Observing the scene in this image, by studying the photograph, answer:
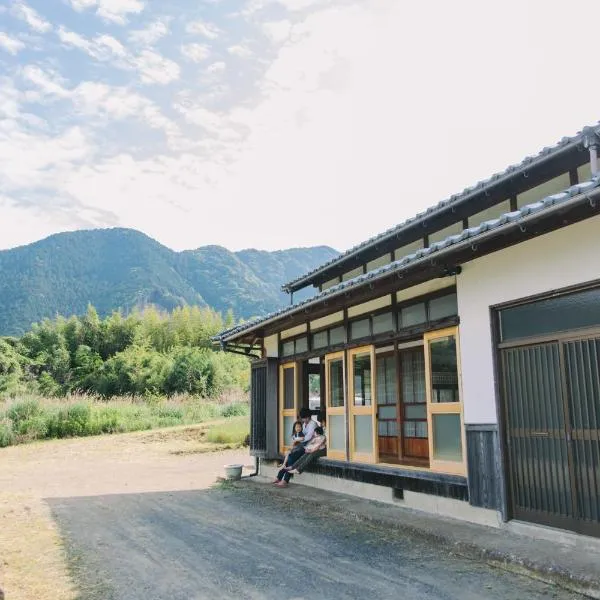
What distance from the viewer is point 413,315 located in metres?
7.40

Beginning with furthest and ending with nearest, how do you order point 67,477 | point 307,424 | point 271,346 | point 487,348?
1. point 67,477
2. point 271,346
3. point 307,424
4. point 487,348

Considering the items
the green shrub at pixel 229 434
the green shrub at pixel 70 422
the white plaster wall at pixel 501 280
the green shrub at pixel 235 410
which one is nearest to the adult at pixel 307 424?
the white plaster wall at pixel 501 280

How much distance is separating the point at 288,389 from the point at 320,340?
1.64 meters

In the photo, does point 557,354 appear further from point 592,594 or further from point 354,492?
point 354,492

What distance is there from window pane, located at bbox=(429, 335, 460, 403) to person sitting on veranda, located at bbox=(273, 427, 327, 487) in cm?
296

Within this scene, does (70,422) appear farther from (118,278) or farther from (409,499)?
(118,278)

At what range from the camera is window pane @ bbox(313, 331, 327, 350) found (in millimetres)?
9546

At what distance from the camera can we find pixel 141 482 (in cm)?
1138

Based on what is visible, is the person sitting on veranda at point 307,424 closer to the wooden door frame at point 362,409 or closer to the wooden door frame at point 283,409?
the wooden door frame at point 283,409

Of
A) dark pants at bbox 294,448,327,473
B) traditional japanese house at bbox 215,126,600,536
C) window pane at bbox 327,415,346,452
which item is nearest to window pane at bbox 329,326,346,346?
traditional japanese house at bbox 215,126,600,536

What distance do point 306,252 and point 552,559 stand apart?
17769cm

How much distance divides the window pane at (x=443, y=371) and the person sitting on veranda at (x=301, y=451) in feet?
9.71

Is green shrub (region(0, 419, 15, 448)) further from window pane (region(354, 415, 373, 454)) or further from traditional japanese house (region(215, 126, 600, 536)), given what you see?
window pane (region(354, 415, 373, 454))

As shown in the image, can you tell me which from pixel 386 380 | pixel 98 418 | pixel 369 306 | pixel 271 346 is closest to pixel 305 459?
pixel 386 380
